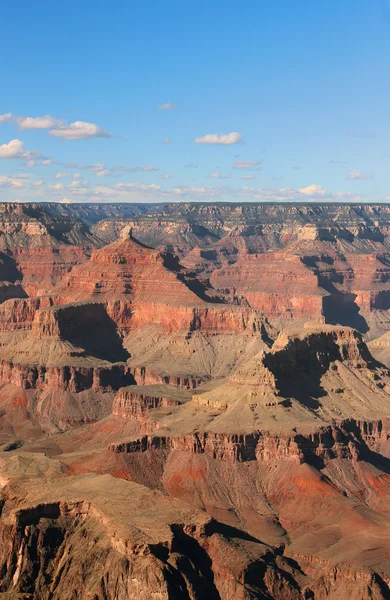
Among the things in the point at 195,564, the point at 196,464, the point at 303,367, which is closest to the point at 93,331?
the point at 303,367

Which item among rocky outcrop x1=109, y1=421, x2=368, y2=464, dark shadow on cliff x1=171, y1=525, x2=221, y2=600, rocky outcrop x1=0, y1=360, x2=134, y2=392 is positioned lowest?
rocky outcrop x1=0, y1=360, x2=134, y2=392

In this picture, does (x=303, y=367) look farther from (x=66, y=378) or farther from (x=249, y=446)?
(x=66, y=378)

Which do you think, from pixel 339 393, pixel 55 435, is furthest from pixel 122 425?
pixel 339 393

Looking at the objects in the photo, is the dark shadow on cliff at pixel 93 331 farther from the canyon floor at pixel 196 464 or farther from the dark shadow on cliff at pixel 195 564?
the dark shadow on cliff at pixel 195 564

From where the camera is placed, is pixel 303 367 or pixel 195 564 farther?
pixel 303 367

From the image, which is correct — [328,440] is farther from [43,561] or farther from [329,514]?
[43,561]

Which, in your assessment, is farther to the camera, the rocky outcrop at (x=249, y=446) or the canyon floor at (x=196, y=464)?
the rocky outcrop at (x=249, y=446)

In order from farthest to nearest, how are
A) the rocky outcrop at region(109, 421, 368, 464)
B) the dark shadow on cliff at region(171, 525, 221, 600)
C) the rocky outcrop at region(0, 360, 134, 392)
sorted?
A: 1. the rocky outcrop at region(0, 360, 134, 392)
2. the rocky outcrop at region(109, 421, 368, 464)
3. the dark shadow on cliff at region(171, 525, 221, 600)

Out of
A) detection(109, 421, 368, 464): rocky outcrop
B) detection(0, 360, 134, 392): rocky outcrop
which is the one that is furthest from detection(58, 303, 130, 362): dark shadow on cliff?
detection(109, 421, 368, 464): rocky outcrop

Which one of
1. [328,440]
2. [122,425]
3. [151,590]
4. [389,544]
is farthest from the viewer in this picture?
[122,425]

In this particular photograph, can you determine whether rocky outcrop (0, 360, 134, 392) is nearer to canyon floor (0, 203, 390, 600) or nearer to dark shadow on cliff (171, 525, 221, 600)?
canyon floor (0, 203, 390, 600)

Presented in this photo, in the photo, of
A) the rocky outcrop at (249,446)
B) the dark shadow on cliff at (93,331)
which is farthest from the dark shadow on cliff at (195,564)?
the dark shadow on cliff at (93,331)
